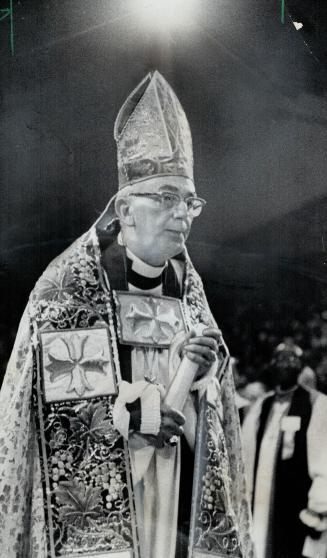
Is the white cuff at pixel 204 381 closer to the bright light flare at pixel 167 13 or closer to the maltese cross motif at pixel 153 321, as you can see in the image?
the maltese cross motif at pixel 153 321

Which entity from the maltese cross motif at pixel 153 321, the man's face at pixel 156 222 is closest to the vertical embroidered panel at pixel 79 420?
the maltese cross motif at pixel 153 321

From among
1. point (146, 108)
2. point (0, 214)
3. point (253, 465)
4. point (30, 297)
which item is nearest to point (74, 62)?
point (146, 108)

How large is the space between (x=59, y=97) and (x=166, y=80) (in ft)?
1.78

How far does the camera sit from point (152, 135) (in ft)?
15.1

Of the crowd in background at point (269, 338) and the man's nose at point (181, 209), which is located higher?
the man's nose at point (181, 209)

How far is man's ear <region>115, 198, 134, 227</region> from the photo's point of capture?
15.3 feet

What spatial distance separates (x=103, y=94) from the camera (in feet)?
16.0

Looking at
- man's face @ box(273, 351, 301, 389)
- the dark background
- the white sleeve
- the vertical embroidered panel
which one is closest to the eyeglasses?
the dark background

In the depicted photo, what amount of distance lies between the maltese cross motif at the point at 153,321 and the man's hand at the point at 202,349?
0.37 feet

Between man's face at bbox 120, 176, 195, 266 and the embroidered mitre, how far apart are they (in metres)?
0.05

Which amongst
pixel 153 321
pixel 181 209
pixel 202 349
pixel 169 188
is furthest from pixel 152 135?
pixel 202 349

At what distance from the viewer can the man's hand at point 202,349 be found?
4.48 meters

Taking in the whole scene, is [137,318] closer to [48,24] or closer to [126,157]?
[126,157]

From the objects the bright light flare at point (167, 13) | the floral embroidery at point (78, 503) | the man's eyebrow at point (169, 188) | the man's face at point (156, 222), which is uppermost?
the bright light flare at point (167, 13)
